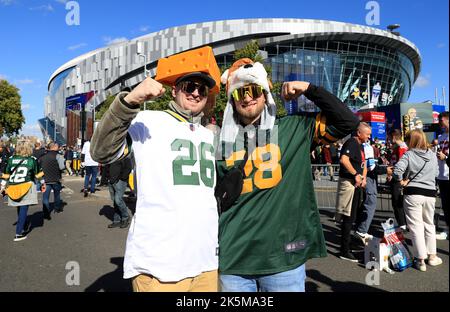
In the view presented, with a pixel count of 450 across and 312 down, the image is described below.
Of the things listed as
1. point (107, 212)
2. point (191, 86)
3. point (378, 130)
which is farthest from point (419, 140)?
point (378, 130)

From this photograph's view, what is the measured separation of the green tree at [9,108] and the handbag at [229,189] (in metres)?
47.7

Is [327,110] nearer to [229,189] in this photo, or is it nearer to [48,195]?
[229,189]

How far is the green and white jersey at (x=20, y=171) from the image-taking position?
20.2 feet

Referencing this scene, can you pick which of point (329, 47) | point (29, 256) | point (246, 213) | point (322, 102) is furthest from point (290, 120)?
point (329, 47)

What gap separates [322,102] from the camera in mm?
1870

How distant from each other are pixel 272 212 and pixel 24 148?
639 cm

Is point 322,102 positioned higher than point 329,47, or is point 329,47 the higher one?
point 329,47

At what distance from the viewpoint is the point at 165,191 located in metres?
1.56

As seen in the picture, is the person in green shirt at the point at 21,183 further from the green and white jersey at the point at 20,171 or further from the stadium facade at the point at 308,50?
the stadium facade at the point at 308,50

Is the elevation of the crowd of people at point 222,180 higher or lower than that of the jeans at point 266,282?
higher

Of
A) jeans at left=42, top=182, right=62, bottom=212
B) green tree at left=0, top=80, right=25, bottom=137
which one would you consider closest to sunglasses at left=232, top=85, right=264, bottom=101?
jeans at left=42, top=182, right=62, bottom=212

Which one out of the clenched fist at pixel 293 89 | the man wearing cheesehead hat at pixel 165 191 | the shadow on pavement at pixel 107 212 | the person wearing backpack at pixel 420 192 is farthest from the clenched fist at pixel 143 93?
the shadow on pavement at pixel 107 212

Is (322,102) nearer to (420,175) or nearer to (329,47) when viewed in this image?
(420,175)
